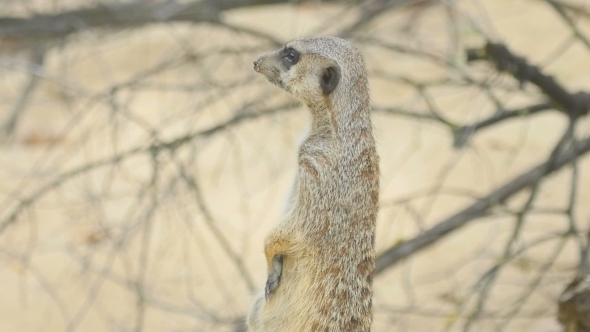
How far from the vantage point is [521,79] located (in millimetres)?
2615

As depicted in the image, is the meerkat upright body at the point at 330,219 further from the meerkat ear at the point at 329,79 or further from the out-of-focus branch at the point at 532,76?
the out-of-focus branch at the point at 532,76

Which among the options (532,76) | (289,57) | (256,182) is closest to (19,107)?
(256,182)

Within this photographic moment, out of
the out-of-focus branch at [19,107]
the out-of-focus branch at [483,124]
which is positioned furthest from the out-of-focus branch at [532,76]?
the out-of-focus branch at [19,107]

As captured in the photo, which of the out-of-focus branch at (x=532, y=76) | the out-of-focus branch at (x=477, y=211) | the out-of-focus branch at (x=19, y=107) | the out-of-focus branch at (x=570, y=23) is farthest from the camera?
the out-of-focus branch at (x=19, y=107)

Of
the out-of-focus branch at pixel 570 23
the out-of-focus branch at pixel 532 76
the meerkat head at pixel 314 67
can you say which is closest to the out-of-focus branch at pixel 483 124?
the out-of-focus branch at pixel 532 76

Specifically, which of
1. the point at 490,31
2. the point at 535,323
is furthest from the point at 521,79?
the point at 535,323

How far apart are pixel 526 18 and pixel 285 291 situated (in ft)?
23.1

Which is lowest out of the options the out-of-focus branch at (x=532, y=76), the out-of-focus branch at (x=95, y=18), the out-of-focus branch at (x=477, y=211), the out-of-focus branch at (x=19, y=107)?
the out-of-focus branch at (x=477, y=211)

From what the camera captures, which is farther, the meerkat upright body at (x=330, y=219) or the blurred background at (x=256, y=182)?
the blurred background at (x=256, y=182)

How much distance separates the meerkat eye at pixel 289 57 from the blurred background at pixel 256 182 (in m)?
0.75

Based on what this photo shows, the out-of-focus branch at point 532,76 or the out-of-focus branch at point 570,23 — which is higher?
the out-of-focus branch at point 570,23

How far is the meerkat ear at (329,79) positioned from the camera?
1.79 meters

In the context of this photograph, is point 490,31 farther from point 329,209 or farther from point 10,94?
point 10,94

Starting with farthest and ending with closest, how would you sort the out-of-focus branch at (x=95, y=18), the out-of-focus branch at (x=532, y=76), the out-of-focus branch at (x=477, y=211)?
the out-of-focus branch at (x=95, y=18)
the out-of-focus branch at (x=477, y=211)
the out-of-focus branch at (x=532, y=76)
